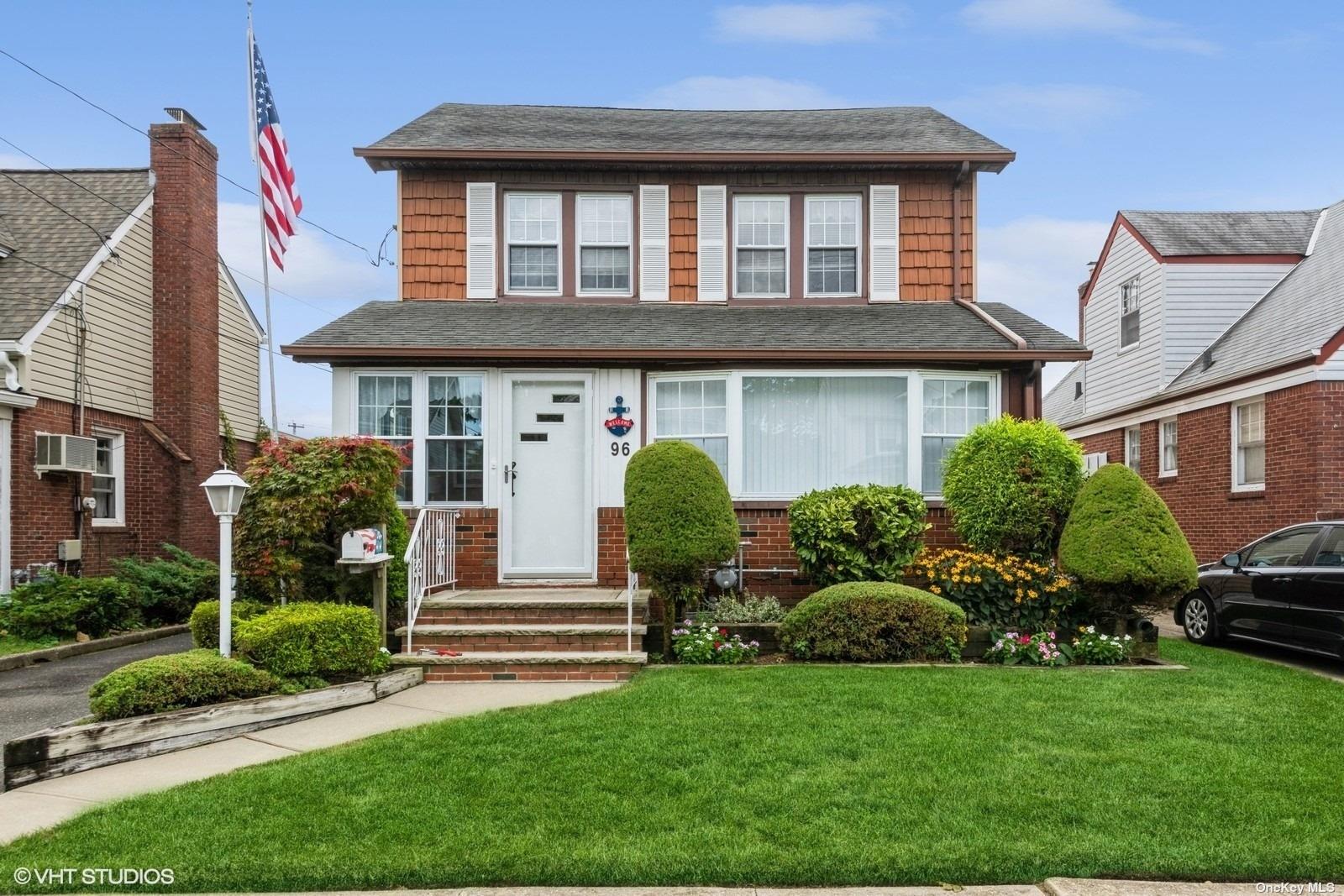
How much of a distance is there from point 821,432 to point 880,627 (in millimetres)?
2707

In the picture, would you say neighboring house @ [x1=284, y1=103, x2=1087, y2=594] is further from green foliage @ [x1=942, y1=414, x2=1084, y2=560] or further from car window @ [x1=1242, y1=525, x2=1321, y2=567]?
car window @ [x1=1242, y1=525, x2=1321, y2=567]

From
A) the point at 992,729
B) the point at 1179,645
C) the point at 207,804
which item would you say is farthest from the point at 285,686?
the point at 1179,645

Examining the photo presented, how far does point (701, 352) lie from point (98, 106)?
9680mm

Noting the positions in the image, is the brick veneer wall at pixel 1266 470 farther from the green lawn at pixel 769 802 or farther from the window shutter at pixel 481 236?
the window shutter at pixel 481 236

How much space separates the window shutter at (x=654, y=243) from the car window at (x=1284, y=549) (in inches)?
279

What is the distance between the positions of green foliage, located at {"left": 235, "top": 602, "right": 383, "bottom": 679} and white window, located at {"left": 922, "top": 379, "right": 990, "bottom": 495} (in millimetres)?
5974

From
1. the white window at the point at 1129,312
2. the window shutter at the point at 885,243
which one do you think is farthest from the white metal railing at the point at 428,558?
the white window at the point at 1129,312

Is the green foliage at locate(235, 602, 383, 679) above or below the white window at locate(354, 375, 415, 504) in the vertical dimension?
below

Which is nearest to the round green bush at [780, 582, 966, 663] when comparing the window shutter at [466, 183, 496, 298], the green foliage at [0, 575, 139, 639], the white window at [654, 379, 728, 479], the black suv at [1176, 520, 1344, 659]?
the white window at [654, 379, 728, 479]

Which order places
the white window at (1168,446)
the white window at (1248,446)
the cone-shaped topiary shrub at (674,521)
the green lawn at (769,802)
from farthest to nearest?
the white window at (1168,446)
the white window at (1248,446)
the cone-shaped topiary shrub at (674,521)
the green lawn at (769,802)

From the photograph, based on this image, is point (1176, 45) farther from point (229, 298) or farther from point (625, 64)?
point (229, 298)

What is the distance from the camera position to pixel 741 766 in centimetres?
492

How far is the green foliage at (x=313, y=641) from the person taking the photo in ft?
22.0

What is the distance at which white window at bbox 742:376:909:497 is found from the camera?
10078mm
